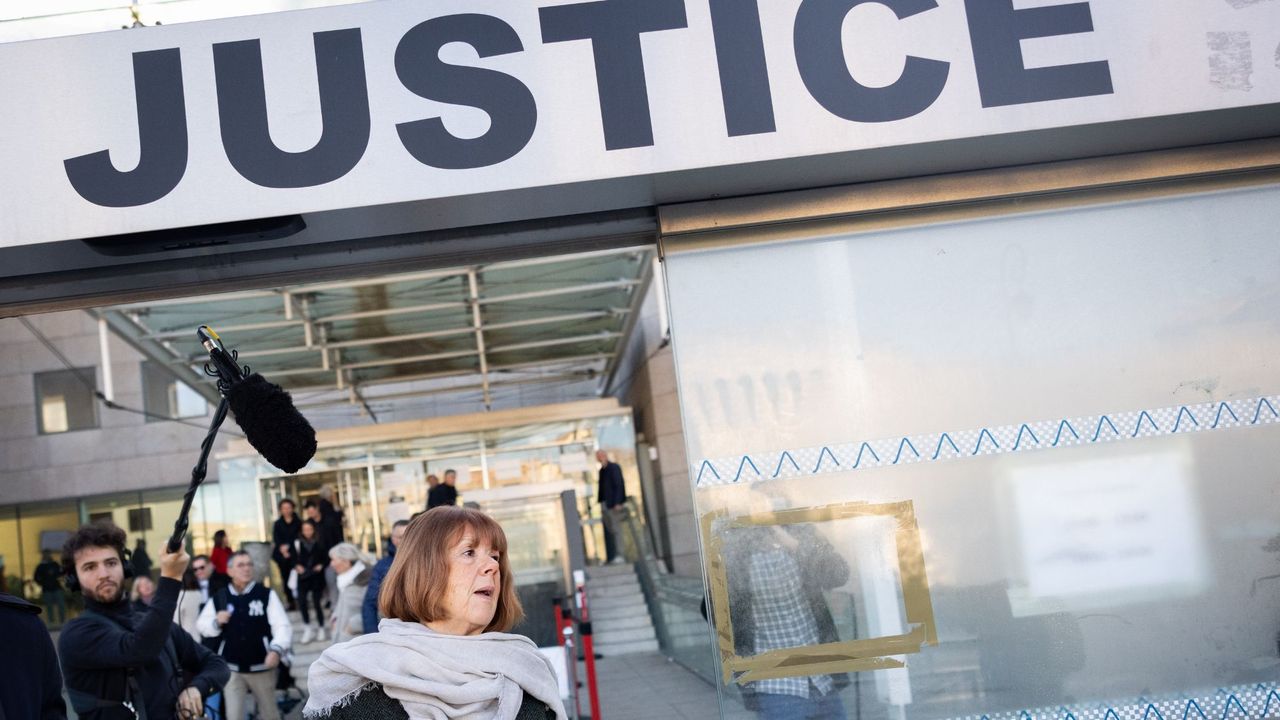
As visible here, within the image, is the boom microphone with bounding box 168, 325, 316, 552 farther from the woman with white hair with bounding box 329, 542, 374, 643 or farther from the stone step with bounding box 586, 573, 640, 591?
the stone step with bounding box 586, 573, 640, 591

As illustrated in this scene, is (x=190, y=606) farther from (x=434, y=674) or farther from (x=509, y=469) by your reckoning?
(x=509, y=469)

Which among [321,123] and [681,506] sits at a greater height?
[321,123]

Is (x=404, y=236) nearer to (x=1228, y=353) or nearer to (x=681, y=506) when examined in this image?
(x=1228, y=353)

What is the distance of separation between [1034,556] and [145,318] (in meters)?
14.6

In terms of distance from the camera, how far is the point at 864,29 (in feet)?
16.1

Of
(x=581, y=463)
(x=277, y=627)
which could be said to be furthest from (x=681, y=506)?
(x=277, y=627)

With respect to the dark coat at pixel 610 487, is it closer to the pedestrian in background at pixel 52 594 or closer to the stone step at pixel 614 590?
the stone step at pixel 614 590

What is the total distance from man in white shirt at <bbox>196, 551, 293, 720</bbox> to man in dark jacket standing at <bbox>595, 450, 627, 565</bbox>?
10.6 m

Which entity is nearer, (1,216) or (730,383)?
(1,216)

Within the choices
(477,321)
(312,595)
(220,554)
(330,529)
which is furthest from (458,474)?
(220,554)

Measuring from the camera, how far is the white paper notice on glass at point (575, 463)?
2108 cm

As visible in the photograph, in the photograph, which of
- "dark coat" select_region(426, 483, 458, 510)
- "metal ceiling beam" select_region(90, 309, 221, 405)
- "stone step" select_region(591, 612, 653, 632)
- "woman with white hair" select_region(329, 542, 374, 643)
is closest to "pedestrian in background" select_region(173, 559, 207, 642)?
"woman with white hair" select_region(329, 542, 374, 643)

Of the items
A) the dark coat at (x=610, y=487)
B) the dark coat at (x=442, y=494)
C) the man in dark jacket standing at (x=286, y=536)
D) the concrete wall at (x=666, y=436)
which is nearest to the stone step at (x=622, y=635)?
the dark coat at (x=610, y=487)

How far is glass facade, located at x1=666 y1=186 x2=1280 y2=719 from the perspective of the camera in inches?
197
